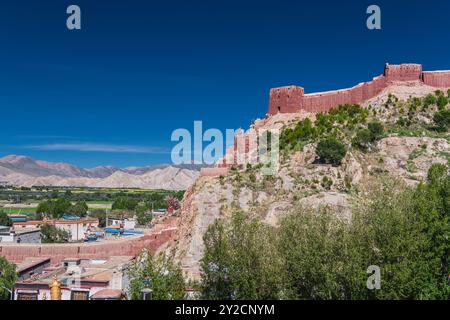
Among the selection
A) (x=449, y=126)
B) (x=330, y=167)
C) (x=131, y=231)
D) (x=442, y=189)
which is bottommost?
(x=131, y=231)

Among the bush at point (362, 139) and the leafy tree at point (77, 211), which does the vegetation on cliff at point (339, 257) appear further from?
the leafy tree at point (77, 211)

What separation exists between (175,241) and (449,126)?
1007 inches

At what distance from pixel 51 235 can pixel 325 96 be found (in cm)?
3084

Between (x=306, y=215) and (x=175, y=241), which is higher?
(x=306, y=215)

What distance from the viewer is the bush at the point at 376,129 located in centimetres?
3775

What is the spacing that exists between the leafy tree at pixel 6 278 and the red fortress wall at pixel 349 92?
99.5 feet

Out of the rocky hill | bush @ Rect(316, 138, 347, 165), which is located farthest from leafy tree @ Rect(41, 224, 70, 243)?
bush @ Rect(316, 138, 347, 165)

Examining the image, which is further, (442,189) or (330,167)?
(330,167)

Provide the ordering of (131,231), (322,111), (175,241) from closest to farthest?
(175,241)
(322,111)
(131,231)

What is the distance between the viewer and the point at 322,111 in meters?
44.8

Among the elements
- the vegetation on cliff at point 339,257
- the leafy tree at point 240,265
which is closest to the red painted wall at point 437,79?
the vegetation on cliff at point 339,257

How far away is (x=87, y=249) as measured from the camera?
116 ft

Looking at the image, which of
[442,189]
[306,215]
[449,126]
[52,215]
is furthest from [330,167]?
[52,215]

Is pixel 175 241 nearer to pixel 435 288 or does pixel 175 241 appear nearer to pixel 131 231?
pixel 131 231
